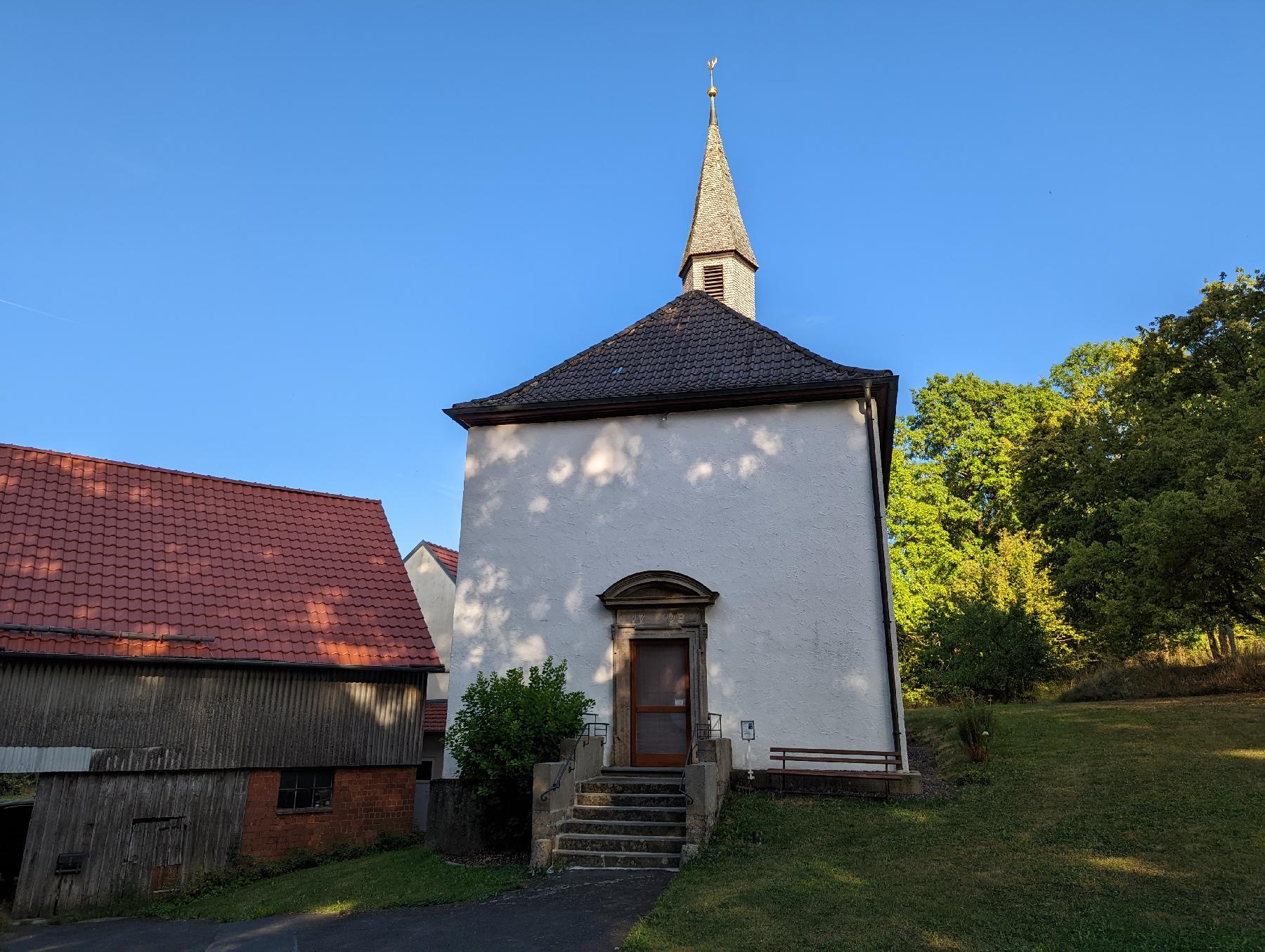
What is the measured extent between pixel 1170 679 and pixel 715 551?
13.1m

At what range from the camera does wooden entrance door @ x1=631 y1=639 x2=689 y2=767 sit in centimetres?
1386

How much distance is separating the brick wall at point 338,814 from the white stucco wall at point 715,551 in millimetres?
3272

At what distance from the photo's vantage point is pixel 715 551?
14.2 meters

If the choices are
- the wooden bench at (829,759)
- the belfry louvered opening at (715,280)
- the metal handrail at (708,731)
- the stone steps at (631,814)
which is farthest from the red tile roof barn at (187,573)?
the belfry louvered opening at (715,280)

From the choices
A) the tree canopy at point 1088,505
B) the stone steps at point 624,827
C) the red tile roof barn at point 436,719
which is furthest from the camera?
the red tile roof barn at point 436,719

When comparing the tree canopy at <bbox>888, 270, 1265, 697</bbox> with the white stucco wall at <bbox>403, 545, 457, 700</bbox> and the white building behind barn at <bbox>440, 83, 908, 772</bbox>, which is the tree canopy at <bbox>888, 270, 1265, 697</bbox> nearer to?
the white building behind barn at <bbox>440, 83, 908, 772</bbox>

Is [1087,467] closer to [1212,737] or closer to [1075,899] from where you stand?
[1212,737]

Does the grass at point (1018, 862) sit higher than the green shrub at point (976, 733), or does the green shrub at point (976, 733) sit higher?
the green shrub at point (976, 733)

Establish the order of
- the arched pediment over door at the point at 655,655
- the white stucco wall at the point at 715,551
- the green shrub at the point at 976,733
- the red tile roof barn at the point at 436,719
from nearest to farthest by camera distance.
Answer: the white stucco wall at the point at 715,551 < the green shrub at the point at 976,733 < the arched pediment over door at the point at 655,655 < the red tile roof barn at the point at 436,719

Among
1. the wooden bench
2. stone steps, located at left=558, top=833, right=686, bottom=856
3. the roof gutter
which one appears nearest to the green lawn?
stone steps, located at left=558, top=833, right=686, bottom=856

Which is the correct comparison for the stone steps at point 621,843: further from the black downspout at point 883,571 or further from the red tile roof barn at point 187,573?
the red tile roof barn at point 187,573

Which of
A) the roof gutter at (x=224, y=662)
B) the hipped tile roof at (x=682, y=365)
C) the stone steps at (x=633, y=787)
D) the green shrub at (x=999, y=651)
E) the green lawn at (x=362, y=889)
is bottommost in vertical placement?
the green lawn at (x=362, y=889)

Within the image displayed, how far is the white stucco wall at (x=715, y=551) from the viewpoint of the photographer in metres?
13.3

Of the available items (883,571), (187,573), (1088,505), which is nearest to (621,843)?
(883,571)
